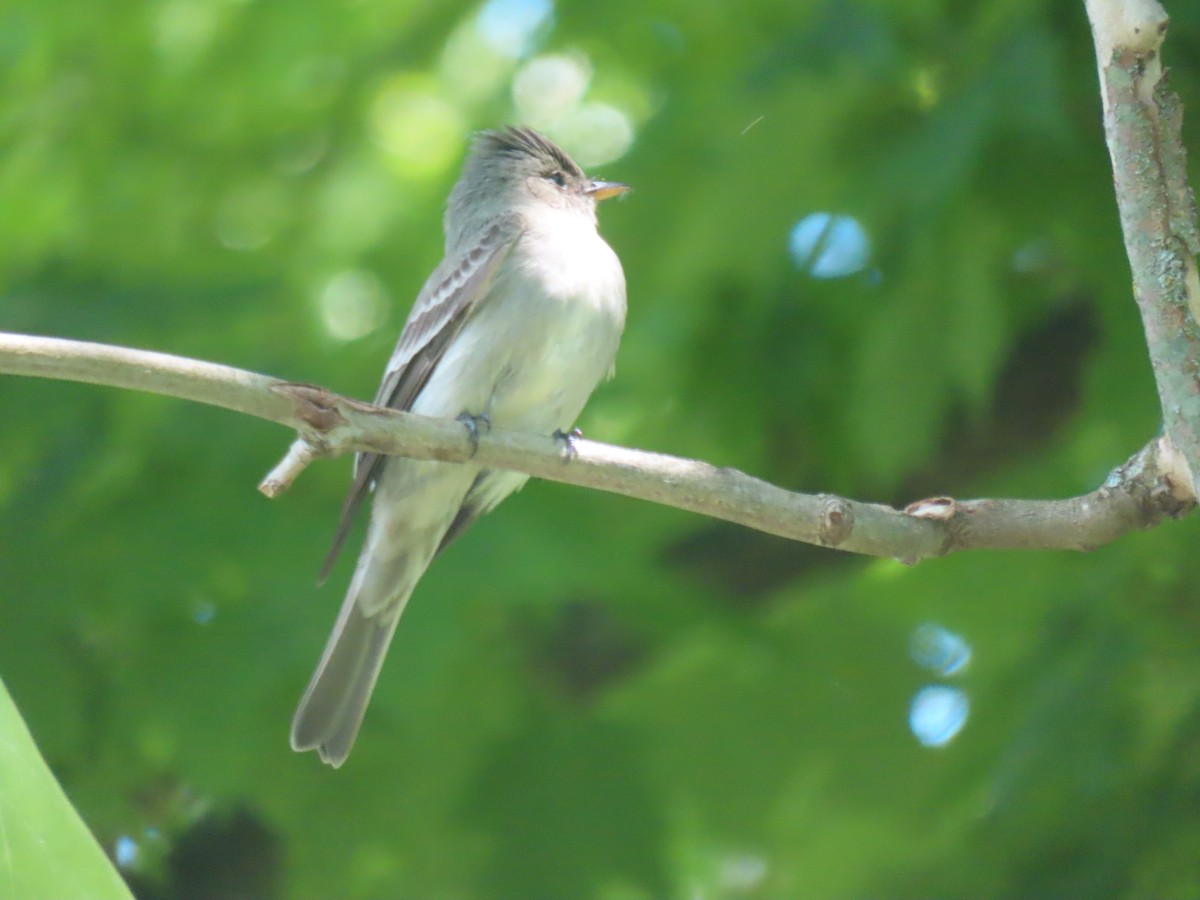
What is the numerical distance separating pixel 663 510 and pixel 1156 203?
10.5 ft

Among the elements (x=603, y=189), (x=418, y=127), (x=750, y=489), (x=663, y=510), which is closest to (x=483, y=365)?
(x=603, y=189)

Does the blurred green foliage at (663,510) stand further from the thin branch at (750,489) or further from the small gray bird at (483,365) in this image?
the thin branch at (750,489)

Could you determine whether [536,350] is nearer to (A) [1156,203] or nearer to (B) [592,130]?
(A) [1156,203]

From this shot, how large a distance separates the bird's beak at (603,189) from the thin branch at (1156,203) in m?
2.54

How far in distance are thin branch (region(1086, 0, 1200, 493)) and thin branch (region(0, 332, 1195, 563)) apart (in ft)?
1.29

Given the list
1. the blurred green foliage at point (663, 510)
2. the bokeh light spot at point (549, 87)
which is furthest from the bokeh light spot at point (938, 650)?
the bokeh light spot at point (549, 87)

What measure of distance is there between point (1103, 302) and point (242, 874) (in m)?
4.00

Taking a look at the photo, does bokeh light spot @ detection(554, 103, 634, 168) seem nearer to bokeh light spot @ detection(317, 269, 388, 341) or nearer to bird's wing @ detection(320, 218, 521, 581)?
bokeh light spot @ detection(317, 269, 388, 341)

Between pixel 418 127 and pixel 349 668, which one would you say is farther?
pixel 418 127

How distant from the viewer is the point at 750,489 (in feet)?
10.5

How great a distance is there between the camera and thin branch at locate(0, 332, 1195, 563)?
3035 mm

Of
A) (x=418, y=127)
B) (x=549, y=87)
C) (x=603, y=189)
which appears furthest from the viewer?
(x=418, y=127)

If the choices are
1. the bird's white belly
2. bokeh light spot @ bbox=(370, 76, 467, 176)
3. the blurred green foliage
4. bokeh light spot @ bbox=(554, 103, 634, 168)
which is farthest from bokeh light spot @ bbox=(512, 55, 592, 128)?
the bird's white belly

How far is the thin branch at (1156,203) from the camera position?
2629 mm
